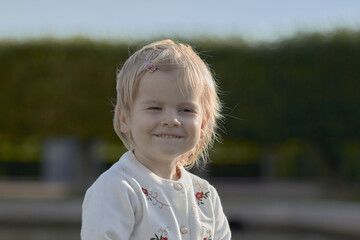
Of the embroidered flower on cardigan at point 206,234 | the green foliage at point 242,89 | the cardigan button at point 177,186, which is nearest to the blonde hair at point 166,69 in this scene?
the cardigan button at point 177,186

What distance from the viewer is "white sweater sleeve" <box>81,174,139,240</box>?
199 centimetres

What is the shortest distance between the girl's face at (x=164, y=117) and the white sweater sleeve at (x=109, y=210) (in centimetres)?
18

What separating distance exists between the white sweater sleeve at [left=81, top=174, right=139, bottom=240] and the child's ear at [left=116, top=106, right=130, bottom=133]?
227 millimetres

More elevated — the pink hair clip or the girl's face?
the pink hair clip

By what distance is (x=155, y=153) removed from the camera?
2186 millimetres

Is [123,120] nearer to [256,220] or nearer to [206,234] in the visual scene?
[206,234]

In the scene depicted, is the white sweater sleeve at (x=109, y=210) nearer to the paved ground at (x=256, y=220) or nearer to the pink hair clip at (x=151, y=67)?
the pink hair clip at (x=151, y=67)

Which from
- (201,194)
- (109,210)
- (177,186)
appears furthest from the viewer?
(201,194)

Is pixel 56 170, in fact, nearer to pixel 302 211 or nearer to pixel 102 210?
pixel 302 211

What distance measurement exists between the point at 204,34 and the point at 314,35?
8.24ft

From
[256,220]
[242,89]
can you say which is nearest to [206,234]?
[256,220]

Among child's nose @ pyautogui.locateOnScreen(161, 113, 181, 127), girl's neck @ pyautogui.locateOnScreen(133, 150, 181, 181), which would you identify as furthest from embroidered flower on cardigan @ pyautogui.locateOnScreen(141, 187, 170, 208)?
child's nose @ pyautogui.locateOnScreen(161, 113, 181, 127)

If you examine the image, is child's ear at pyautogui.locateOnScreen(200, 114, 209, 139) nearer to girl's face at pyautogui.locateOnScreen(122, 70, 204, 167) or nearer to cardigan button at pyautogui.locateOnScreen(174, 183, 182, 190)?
girl's face at pyautogui.locateOnScreen(122, 70, 204, 167)

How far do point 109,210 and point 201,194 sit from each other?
0.45 m
